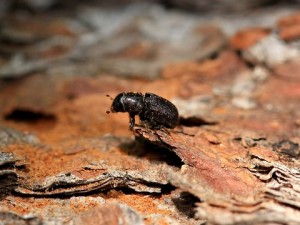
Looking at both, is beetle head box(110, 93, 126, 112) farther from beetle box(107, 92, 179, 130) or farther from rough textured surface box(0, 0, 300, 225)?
rough textured surface box(0, 0, 300, 225)

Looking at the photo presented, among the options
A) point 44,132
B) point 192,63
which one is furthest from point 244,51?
point 44,132

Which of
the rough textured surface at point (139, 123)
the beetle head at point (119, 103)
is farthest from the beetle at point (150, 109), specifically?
the rough textured surface at point (139, 123)

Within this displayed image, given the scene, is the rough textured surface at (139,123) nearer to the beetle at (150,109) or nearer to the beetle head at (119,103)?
the beetle at (150,109)

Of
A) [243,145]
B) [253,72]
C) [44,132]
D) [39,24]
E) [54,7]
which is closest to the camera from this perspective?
[243,145]

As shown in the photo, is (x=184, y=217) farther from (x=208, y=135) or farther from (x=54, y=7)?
(x=54, y=7)

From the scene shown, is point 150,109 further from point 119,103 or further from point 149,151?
point 149,151
